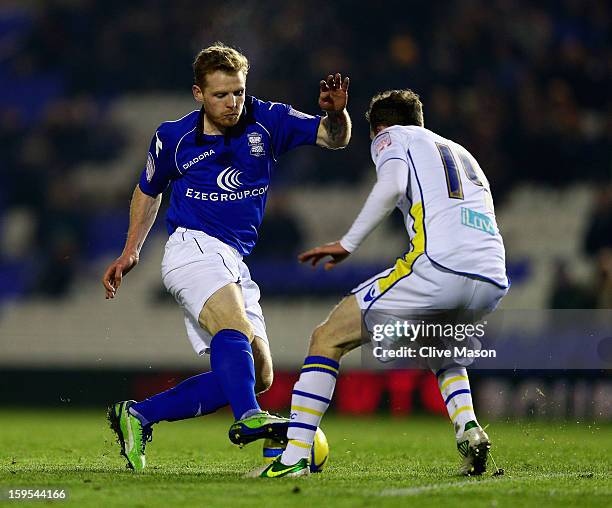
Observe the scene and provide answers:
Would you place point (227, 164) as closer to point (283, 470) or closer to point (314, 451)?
point (314, 451)

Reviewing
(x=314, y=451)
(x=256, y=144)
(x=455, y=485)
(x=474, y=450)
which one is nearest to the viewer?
(x=455, y=485)

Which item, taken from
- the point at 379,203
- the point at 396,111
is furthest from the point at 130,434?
the point at 396,111

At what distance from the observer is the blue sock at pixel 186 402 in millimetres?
6055

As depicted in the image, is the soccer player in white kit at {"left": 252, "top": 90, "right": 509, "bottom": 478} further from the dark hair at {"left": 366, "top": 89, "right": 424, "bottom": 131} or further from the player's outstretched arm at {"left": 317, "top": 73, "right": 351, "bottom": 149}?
the player's outstretched arm at {"left": 317, "top": 73, "right": 351, "bottom": 149}

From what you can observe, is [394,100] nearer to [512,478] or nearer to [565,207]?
[512,478]

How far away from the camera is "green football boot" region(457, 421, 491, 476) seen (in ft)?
18.4

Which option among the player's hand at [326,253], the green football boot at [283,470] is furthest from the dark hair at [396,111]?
the green football boot at [283,470]

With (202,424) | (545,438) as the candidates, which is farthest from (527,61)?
(545,438)

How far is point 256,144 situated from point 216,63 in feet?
1.61

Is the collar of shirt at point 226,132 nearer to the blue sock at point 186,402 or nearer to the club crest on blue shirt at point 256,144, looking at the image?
the club crest on blue shirt at point 256,144

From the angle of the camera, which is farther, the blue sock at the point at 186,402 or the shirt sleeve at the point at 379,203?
the blue sock at the point at 186,402

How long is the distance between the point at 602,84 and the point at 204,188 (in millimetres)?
9054

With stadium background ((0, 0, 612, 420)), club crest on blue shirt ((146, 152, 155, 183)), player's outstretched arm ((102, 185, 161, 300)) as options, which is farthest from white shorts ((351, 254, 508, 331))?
stadium background ((0, 0, 612, 420))

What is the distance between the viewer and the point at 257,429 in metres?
5.39
